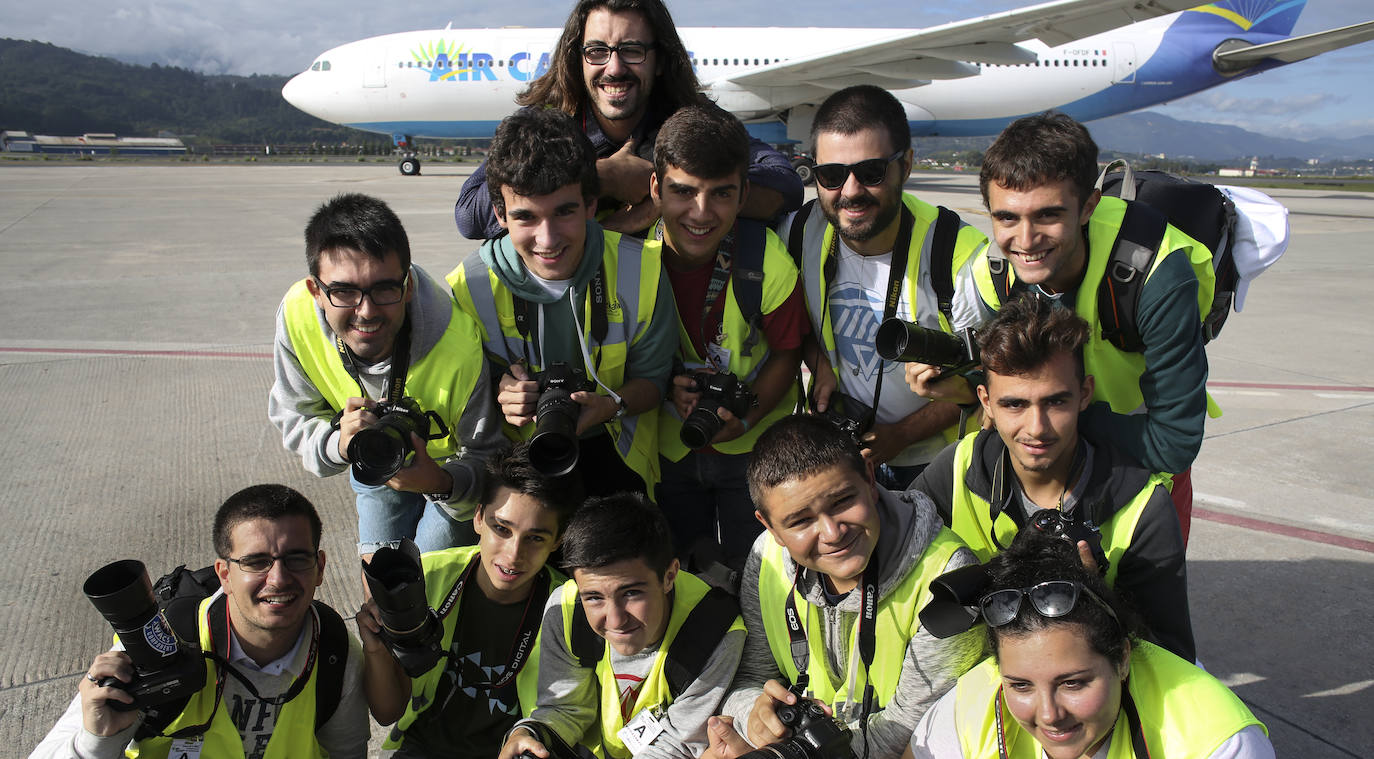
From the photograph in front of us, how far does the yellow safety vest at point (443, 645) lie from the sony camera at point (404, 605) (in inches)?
10.0

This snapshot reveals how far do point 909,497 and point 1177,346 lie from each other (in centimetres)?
85

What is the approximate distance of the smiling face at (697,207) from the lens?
9.27 ft

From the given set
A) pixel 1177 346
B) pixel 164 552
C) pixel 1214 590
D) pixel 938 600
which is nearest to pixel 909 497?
pixel 938 600

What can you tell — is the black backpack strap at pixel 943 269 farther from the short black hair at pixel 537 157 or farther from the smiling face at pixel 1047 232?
the short black hair at pixel 537 157

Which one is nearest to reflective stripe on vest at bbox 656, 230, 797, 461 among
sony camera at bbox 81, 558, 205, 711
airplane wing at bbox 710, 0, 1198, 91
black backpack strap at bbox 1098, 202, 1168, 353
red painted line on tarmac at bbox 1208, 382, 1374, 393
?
black backpack strap at bbox 1098, 202, 1168, 353

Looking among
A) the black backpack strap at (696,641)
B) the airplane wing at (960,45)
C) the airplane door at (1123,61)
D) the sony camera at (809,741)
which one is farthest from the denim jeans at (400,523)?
the airplane door at (1123,61)

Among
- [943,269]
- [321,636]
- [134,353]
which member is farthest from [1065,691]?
[134,353]

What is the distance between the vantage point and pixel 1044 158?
8.16 ft

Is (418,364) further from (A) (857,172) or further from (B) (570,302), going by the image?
(A) (857,172)

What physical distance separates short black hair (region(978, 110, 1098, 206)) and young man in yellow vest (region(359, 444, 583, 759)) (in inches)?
64.7

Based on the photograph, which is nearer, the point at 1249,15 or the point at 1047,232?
the point at 1047,232

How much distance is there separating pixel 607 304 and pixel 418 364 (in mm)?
635

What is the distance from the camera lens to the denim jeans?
110 inches

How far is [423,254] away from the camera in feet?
37.6
